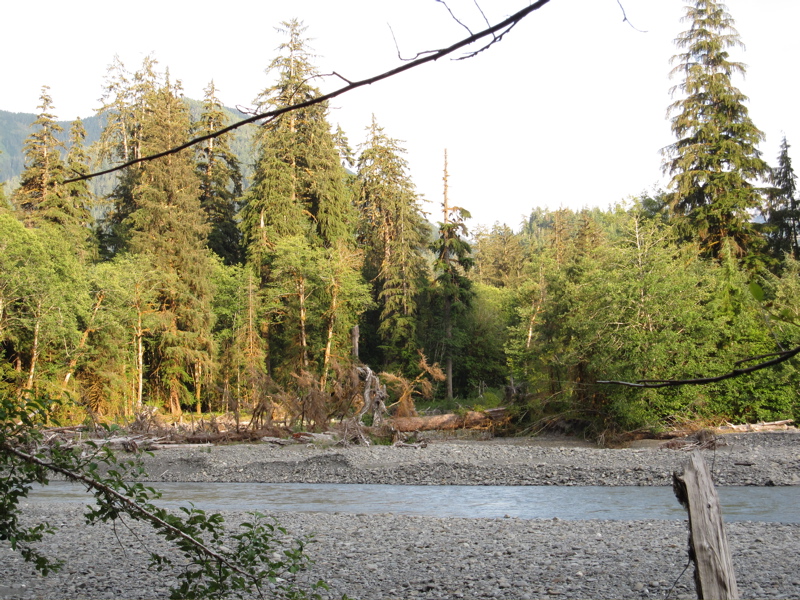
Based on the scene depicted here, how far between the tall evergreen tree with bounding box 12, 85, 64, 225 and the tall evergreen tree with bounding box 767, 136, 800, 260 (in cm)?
3347

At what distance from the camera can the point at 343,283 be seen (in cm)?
3234

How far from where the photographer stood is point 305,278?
32625 millimetres

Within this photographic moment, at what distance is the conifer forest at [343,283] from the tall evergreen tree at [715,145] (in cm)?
9

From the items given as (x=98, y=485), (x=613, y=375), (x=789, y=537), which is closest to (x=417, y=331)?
(x=613, y=375)

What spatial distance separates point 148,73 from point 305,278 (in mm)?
16917

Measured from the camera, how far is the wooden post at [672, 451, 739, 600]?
336cm

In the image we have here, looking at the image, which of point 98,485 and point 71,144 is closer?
point 98,485


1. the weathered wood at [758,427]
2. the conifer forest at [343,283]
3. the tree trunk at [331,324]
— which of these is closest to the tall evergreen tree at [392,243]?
the conifer forest at [343,283]

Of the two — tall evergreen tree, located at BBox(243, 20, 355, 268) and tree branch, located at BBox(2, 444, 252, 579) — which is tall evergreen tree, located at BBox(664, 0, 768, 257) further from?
tree branch, located at BBox(2, 444, 252, 579)

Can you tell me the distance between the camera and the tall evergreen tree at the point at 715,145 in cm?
2595

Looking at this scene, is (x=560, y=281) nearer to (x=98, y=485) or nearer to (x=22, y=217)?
(x=22, y=217)

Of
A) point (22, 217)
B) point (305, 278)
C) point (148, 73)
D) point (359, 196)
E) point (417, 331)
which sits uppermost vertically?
point (148, 73)

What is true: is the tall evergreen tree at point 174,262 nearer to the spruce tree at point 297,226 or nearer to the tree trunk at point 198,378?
the tree trunk at point 198,378

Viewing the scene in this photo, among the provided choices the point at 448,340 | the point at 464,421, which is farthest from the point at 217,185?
the point at 464,421
